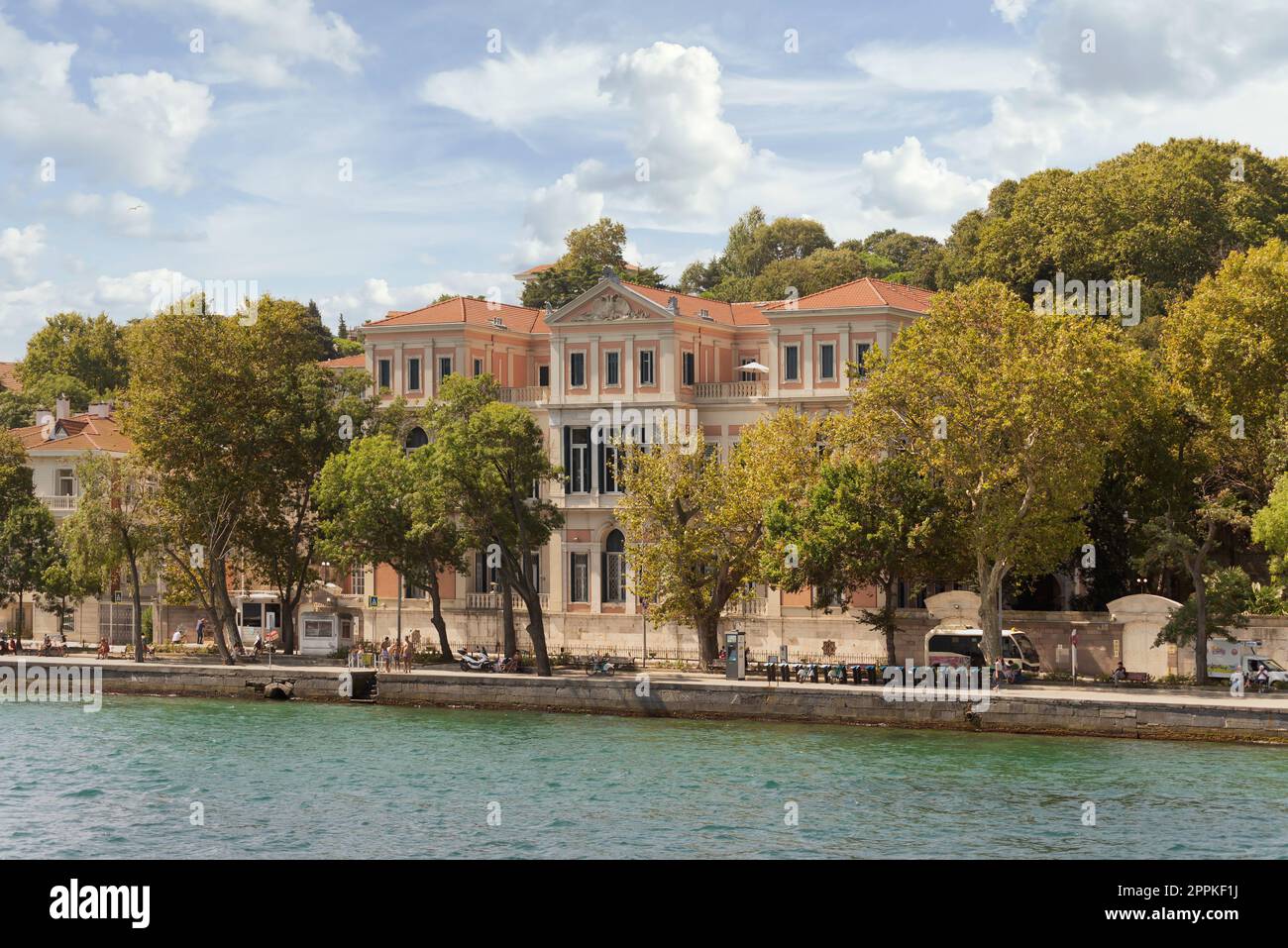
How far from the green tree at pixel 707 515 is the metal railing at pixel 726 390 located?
699 cm

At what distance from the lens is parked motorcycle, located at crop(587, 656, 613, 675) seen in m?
58.8

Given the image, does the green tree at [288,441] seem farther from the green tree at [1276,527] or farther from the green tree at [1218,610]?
the green tree at [1276,527]

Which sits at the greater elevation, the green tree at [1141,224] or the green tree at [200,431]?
the green tree at [1141,224]

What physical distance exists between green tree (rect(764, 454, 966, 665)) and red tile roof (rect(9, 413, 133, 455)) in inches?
1387

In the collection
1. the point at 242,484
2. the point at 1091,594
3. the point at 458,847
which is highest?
the point at 242,484

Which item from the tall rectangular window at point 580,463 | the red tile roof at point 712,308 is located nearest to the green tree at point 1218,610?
the red tile roof at point 712,308

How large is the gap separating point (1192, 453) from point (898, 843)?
28107 millimetres

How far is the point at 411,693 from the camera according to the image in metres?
58.2

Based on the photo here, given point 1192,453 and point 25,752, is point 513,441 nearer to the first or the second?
point 25,752

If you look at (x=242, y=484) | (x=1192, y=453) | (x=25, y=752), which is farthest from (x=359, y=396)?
(x=1192, y=453)

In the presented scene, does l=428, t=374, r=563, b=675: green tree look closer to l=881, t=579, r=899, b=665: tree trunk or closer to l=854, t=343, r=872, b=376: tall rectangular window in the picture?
l=881, t=579, r=899, b=665: tree trunk

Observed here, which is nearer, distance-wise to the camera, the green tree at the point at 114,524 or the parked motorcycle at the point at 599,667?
the parked motorcycle at the point at 599,667

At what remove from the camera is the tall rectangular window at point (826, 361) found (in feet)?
215

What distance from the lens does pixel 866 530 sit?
54188 millimetres
